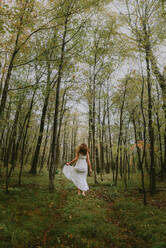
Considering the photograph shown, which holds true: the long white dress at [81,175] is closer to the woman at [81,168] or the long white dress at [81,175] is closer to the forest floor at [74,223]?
the woman at [81,168]

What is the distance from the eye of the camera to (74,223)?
16.8ft

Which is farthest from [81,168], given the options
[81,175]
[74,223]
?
[74,223]

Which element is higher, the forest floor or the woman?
the woman

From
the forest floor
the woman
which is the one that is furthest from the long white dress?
the forest floor

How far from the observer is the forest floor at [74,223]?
165 inches

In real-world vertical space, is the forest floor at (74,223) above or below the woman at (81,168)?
below

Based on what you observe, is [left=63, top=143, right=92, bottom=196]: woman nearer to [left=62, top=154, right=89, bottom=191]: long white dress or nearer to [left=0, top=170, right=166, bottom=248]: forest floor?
[left=62, top=154, right=89, bottom=191]: long white dress

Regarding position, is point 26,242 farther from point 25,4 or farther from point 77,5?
point 77,5

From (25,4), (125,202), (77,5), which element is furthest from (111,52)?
(125,202)

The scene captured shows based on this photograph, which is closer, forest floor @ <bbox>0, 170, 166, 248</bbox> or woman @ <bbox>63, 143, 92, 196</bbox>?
forest floor @ <bbox>0, 170, 166, 248</bbox>

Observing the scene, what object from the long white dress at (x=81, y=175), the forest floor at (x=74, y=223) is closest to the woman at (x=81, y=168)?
the long white dress at (x=81, y=175)

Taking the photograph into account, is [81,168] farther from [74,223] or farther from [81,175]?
[74,223]

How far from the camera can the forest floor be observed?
4.18 m

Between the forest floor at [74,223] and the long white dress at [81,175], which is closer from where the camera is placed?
the forest floor at [74,223]
